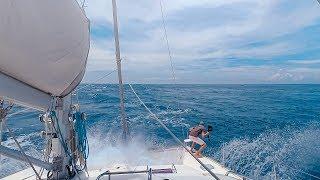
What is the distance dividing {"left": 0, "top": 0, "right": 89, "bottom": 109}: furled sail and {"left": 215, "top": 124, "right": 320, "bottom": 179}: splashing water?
750 cm

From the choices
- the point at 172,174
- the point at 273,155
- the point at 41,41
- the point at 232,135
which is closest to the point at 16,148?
the point at 172,174

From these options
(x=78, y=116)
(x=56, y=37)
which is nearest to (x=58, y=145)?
(x=78, y=116)

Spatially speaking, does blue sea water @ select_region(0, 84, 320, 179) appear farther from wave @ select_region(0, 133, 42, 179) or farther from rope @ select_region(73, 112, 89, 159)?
rope @ select_region(73, 112, 89, 159)

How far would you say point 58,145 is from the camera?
17.9 feet

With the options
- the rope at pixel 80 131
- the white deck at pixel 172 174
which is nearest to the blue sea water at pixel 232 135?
the rope at pixel 80 131

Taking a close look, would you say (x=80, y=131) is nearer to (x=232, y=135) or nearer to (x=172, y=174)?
(x=172, y=174)

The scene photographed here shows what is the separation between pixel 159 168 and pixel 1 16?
5.26m

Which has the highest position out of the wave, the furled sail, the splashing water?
the furled sail

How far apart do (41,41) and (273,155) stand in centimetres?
1335

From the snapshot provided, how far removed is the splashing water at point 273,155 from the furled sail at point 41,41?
750 centimetres

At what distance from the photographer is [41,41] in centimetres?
250

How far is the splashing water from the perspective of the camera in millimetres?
11664

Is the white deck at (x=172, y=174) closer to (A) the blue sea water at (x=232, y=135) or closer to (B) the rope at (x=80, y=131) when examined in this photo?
(B) the rope at (x=80, y=131)

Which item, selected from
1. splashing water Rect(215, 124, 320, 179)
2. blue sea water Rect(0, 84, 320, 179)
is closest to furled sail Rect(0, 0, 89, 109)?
blue sea water Rect(0, 84, 320, 179)
